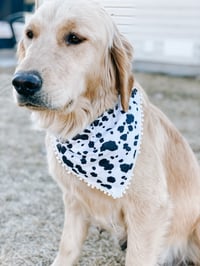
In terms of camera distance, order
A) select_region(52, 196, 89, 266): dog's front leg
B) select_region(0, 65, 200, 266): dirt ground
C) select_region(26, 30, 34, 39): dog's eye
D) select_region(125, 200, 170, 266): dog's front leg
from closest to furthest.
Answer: select_region(26, 30, 34, 39): dog's eye
select_region(125, 200, 170, 266): dog's front leg
select_region(52, 196, 89, 266): dog's front leg
select_region(0, 65, 200, 266): dirt ground

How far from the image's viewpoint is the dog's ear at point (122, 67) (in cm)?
201

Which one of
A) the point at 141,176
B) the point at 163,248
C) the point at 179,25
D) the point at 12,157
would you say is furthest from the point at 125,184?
the point at 179,25

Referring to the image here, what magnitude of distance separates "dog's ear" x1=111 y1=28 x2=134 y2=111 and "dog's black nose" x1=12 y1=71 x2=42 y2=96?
42cm

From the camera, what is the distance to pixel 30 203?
314 centimetres

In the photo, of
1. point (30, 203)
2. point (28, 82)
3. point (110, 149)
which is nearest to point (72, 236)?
point (110, 149)

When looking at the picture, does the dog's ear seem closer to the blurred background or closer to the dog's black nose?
the dog's black nose

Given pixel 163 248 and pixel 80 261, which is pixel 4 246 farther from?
pixel 163 248

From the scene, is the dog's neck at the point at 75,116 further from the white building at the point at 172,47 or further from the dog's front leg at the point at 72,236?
the white building at the point at 172,47

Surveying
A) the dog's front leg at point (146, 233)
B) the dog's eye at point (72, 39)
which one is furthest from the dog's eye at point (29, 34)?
the dog's front leg at point (146, 233)

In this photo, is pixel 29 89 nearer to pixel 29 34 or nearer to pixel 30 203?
pixel 29 34

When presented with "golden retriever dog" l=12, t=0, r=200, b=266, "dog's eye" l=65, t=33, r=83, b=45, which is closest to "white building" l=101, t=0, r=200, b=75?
"golden retriever dog" l=12, t=0, r=200, b=266

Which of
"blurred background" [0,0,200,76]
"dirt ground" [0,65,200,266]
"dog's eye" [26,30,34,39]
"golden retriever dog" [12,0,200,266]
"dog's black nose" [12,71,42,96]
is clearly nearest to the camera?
"dog's black nose" [12,71,42,96]

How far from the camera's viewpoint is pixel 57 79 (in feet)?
5.88

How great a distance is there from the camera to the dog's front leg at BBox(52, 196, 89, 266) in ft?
7.89
